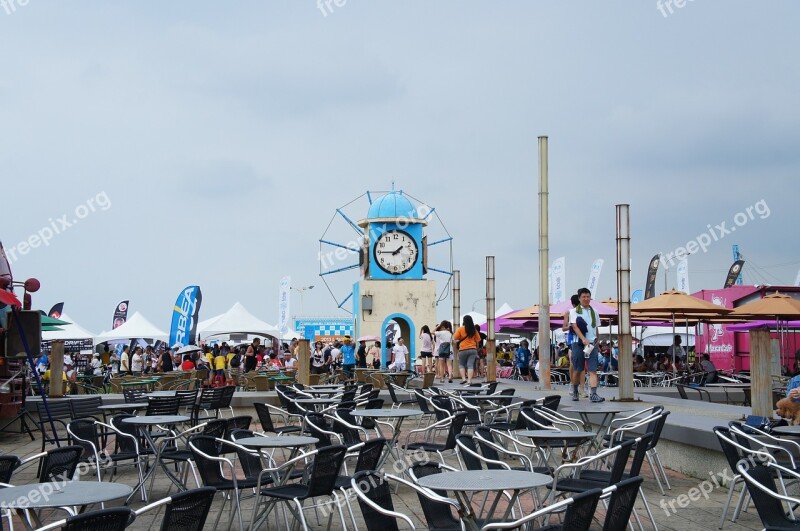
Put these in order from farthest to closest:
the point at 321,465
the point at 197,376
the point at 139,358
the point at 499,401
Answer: the point at 139,358
the point at 197,376
the point at 499,401
the point at 321,465

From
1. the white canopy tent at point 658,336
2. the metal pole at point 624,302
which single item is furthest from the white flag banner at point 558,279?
the metal pole at point 624,302

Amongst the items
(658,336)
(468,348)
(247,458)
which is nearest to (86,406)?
(247,458)

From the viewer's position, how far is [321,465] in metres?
6.16

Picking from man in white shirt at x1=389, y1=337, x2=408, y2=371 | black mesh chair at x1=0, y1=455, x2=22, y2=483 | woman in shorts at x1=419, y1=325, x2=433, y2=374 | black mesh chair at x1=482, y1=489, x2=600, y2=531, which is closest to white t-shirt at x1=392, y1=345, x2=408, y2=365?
man in white shirt at x1=389, y1=337, x2=408, y2=371

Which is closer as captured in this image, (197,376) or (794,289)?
(197,376)

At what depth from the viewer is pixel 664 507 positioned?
8078 millimetres

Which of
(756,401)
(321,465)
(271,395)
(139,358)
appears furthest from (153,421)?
(139,358)

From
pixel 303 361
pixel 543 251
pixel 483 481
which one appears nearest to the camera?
pixel 483 481

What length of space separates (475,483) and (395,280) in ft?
112

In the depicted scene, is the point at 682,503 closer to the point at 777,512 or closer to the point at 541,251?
the point at 777,512

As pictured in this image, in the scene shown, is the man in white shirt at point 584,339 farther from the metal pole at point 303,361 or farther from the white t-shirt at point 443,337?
the white t-shirt at point 443,337

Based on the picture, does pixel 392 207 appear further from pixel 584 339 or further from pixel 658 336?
pixel 584 339

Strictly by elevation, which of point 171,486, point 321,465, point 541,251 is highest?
point 541,251

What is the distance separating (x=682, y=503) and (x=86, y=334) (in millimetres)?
30112
